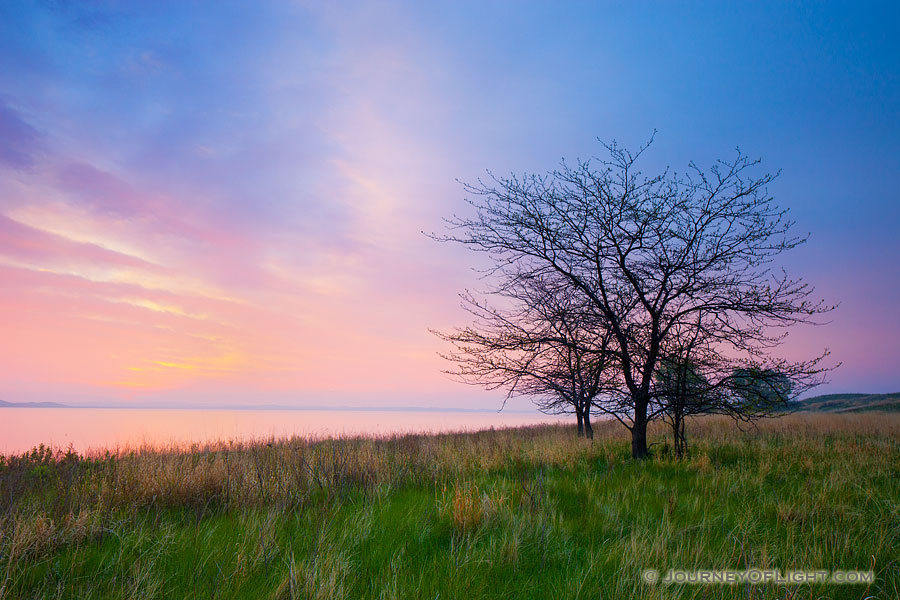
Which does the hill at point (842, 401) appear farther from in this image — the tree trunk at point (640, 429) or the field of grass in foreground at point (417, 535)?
the field of grass in foreground at point (417, 535)

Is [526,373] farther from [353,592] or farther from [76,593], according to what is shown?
[76,593]

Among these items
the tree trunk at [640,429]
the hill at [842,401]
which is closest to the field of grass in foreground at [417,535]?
the tree trunk at [640,429]

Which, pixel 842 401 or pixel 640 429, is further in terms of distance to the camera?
pixel 842 401

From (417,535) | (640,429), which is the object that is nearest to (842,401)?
Answer: (640,429)

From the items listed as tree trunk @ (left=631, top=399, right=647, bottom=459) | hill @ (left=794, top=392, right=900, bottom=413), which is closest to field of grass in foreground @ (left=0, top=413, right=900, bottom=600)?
tree trunk @ (left=631, top=399, right=647, bottom=459)

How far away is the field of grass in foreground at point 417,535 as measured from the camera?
305 cm

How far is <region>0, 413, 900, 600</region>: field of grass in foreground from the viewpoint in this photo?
3047 mm

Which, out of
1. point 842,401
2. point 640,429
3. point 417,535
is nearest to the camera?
point 417,535

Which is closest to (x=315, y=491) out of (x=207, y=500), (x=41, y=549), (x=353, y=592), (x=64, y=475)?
(x=207, y=500)

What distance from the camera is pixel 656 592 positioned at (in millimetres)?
2945

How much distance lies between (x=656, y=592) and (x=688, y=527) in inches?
69.3

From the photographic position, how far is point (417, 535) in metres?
4.09

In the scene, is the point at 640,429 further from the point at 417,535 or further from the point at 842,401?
the point at 842,401

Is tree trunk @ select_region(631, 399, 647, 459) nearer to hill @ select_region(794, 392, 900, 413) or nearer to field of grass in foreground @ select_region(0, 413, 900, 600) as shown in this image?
field of grass in foreground @ select_region(0, 413, 900, 600)
